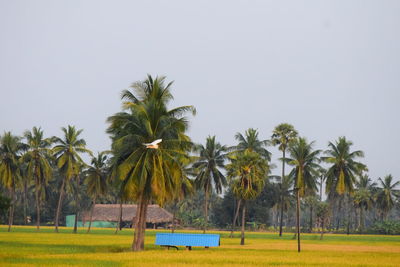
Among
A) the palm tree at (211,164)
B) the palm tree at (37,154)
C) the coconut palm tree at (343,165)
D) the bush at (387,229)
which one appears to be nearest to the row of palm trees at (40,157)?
the palm tree at (37,154)

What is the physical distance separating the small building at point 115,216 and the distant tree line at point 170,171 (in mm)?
6830

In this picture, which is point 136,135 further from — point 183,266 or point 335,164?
point 335,164

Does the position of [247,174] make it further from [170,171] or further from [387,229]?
[387,229]

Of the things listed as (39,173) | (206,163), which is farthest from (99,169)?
(206,163)

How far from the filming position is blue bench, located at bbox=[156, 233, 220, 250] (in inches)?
1430

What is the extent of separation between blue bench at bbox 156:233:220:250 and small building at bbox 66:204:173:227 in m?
71.9

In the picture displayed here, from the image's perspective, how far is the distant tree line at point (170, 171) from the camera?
122 ft

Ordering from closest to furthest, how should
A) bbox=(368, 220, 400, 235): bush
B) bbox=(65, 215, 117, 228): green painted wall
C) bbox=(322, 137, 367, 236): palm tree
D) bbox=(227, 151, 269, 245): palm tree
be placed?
bbox=(227, 151, 269, 245): palm tree → bbox=(322, 137, 367, 236): palm tree → bbox=(368, 220, 400, 235): bush → bbox=(65, 215, 117, 228): green painted wall

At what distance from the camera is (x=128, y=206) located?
114m

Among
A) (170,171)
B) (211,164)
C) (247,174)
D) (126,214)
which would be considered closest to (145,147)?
Result: (170,171)

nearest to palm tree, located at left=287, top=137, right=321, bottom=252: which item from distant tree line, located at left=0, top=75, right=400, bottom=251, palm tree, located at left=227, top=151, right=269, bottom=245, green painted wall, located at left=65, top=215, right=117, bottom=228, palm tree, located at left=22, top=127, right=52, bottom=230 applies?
distant tree line, located at left=0, top=75, right=400, bottom=251

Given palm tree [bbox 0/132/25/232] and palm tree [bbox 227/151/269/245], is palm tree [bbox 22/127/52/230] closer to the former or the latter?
palm tree [bbox 0/132/25/232]

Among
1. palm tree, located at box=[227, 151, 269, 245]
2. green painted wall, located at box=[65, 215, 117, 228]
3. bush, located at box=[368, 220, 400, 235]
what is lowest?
green painted wall, located at box=[65, 215, 117, 228]

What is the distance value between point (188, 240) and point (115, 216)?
250ft
